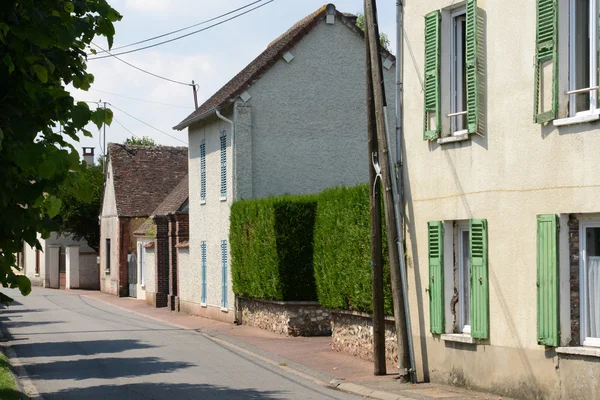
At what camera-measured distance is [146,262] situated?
40844 mm

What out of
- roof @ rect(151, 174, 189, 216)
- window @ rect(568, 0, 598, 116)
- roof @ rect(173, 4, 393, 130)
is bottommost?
roof @ rect(151, 174, 189, 216)

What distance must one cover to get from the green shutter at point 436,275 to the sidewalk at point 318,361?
1037 millimetres

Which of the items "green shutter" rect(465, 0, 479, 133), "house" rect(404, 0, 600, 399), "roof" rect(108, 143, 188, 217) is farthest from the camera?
"roof" rect(108, 143, 188, 217)

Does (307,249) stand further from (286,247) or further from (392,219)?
(392,219)

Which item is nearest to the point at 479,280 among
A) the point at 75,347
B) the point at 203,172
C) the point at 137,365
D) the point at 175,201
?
the point at 137,365

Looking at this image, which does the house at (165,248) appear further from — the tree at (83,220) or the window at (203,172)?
the tree at (83,220)

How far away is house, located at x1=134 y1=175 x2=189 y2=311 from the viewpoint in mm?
35781

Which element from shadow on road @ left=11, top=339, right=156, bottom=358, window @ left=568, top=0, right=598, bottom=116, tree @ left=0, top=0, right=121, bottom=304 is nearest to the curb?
shadow on road @ left=11, top=339, right=156, bottom=358

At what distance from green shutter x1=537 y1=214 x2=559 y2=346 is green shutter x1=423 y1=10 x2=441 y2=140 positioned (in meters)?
3.12

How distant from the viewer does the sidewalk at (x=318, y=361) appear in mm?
14086

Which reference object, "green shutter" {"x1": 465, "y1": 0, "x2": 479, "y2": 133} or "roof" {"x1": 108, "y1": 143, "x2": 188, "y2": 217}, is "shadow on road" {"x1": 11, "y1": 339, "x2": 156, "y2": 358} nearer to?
"green shutter" {"x1": 465, "y1": 0, "x2": 479, "y2": 133}

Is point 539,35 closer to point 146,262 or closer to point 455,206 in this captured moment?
point 455,206

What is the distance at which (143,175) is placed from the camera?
4781cm

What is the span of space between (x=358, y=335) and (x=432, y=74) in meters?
6.21
